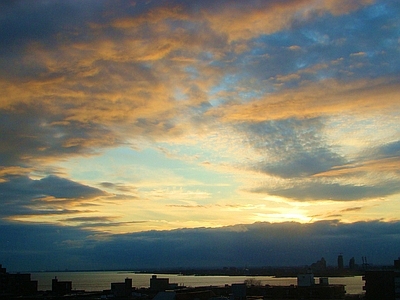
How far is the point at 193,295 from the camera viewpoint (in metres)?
60.5

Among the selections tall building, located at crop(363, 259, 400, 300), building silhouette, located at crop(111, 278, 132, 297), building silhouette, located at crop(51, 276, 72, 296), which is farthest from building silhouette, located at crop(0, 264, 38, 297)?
tall building, located at crop(363, 259, 400, 300)

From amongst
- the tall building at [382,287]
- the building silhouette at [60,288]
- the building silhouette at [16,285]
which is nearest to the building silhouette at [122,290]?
the building silhouette at [60,288]

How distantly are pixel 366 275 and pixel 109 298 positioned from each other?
1904 inches

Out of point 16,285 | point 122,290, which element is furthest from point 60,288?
point 122,290

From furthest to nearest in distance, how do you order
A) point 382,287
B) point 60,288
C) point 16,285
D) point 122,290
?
point 16,285 < point 60,288 < point 122,290 < point 382,287

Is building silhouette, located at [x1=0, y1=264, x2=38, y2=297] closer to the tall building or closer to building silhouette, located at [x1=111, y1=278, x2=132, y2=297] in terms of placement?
building silhouette, located at [x1=111, y1=278, x2=132, y2=297]

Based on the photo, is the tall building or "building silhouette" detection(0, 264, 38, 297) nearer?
the tall building

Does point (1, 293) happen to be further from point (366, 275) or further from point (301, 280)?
point (366, 275)

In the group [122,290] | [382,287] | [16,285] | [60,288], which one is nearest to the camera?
[382,287]

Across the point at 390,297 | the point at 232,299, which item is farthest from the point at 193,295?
the point at 390,297

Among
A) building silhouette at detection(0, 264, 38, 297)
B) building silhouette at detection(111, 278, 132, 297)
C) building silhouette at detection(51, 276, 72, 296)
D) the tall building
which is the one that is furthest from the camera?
building silhouette at detection(0, 264, 38, 297)

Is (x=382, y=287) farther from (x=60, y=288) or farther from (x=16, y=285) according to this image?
(x=16, y=285)

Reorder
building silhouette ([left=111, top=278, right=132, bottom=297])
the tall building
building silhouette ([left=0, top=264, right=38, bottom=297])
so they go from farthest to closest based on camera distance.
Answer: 1. building silhouette ([left=0, top=264, right=38, bottom=297])
2. building silhouette ([left=111, top=278, right=132, bottom=297])
3. the tall building

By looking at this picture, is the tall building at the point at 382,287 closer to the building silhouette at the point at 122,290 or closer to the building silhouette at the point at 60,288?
the building silhouette at the point at 122,290
